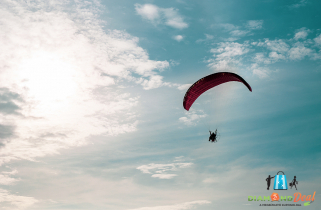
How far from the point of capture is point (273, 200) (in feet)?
97.7

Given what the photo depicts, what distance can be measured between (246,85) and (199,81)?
5.46m

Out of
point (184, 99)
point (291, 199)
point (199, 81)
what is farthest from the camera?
point (291, 199)

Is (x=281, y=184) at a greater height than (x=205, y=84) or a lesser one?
lesser

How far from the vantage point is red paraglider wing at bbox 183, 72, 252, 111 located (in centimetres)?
2470

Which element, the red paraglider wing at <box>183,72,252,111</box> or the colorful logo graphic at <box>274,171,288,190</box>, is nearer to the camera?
the red paraglider wing at <box>183,72,252,111</box>

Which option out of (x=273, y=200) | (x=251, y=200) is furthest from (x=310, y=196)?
(x=251, y=200)

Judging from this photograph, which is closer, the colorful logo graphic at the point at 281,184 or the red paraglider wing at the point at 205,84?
the red paraglider wing at the point at 205,84

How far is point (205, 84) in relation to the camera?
26469 millimetres

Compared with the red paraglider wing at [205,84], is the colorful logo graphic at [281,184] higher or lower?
lower

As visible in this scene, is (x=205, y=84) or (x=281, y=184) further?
(x=281, y=184)

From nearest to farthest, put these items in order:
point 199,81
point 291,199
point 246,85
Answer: point 246,85 < point 199,81 < point 291,199

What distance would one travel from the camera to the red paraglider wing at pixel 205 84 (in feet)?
81.0

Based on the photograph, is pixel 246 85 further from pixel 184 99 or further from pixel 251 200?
pixel 251 200

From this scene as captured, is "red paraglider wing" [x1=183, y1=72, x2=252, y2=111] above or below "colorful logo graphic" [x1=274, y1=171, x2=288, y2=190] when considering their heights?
above
